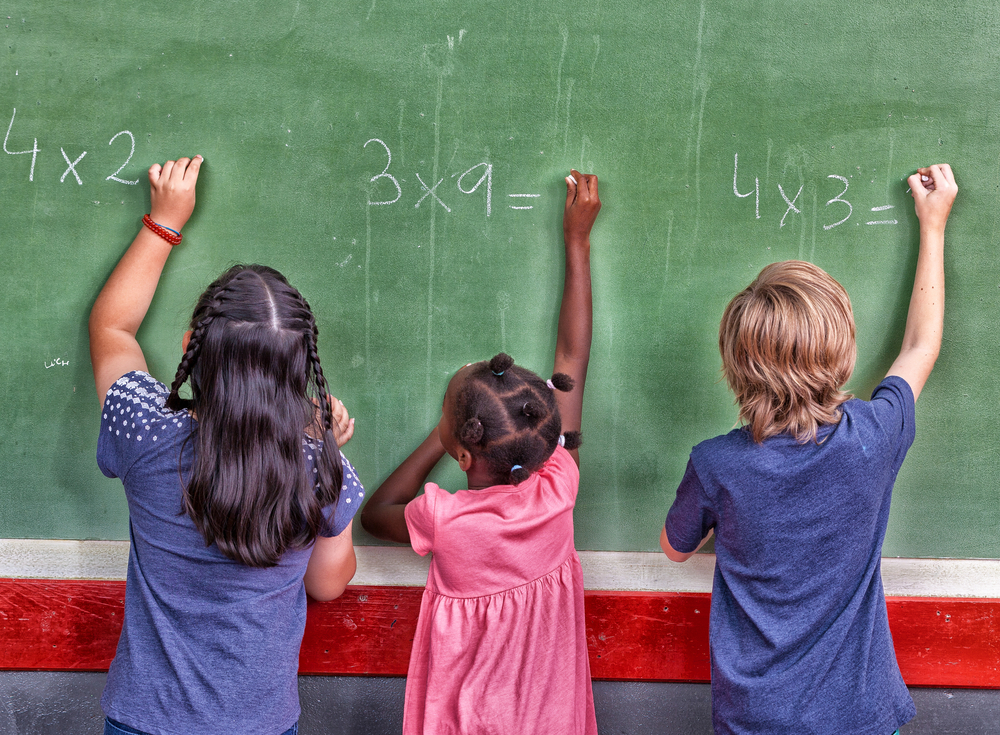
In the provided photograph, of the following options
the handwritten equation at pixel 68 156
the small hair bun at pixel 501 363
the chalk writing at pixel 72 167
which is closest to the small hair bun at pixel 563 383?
the small hair bun at pixel 501 363

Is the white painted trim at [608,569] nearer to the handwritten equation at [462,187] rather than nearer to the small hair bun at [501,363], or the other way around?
the small hair bun at [501,363]

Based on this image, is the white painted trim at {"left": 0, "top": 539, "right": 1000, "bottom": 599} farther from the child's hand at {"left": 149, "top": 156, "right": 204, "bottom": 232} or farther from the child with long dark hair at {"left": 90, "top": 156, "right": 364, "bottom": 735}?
the child's hand at {"left": 149, "top": 156, "right": 204, "bottom": 232}

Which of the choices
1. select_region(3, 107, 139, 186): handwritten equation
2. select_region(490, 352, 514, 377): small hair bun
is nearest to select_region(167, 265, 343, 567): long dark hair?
select_region(490, 352, 514, 377): small hair bun

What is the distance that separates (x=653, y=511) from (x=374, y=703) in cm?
85

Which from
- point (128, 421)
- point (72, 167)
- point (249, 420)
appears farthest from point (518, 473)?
point (72, 167)

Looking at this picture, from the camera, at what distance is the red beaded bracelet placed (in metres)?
1.60

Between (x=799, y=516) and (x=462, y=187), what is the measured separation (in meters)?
1.00

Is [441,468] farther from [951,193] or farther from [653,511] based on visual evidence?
[951,193]

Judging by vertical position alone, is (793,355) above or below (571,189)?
below

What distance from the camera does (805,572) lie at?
1.26 m

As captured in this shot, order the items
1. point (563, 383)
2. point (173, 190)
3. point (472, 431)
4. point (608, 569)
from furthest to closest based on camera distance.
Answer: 1. point (608, 569)
2. point (173, 190)
3. point (563, 383)
4. point (472, 431)

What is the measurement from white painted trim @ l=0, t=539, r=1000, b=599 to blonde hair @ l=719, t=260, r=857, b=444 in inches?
24.4

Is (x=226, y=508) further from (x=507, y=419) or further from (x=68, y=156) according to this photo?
(x=68, y=156)

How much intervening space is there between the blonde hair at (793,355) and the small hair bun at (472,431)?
0.48 meters
